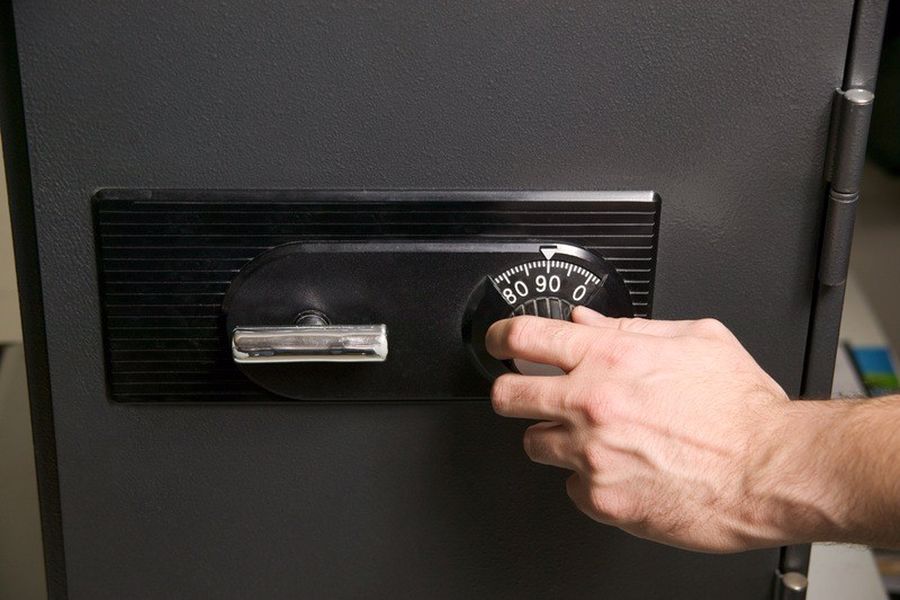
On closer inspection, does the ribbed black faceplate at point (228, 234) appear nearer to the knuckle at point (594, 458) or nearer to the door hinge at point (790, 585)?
the knuckle at point (594, 458)

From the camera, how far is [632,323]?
623 mm

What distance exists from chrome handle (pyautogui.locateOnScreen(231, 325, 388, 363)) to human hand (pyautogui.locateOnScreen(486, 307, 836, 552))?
8cm

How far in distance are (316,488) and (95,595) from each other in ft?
0.55

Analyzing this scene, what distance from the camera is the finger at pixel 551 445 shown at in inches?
23.9

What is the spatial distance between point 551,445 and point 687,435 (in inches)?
3.1

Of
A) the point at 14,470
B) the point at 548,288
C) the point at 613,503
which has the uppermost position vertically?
the point at 548,288

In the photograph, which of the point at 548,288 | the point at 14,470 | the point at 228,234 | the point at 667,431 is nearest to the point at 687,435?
the point at 667,431

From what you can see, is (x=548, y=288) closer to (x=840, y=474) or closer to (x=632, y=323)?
(x=632, y=323)

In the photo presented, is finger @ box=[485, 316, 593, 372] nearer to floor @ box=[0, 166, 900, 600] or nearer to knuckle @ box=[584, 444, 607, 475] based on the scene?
knuckle @ box=[584, 444, 607, 475]

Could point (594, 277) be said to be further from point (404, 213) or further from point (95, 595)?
point (95, 595)

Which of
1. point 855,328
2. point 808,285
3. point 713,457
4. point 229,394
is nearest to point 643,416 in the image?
point 713,457

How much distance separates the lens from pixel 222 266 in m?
0.64

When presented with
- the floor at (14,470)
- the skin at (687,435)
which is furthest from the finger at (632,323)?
the floor at (14,470)

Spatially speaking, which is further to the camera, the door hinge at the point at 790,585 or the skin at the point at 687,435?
the door hinge at the point at 790,585
